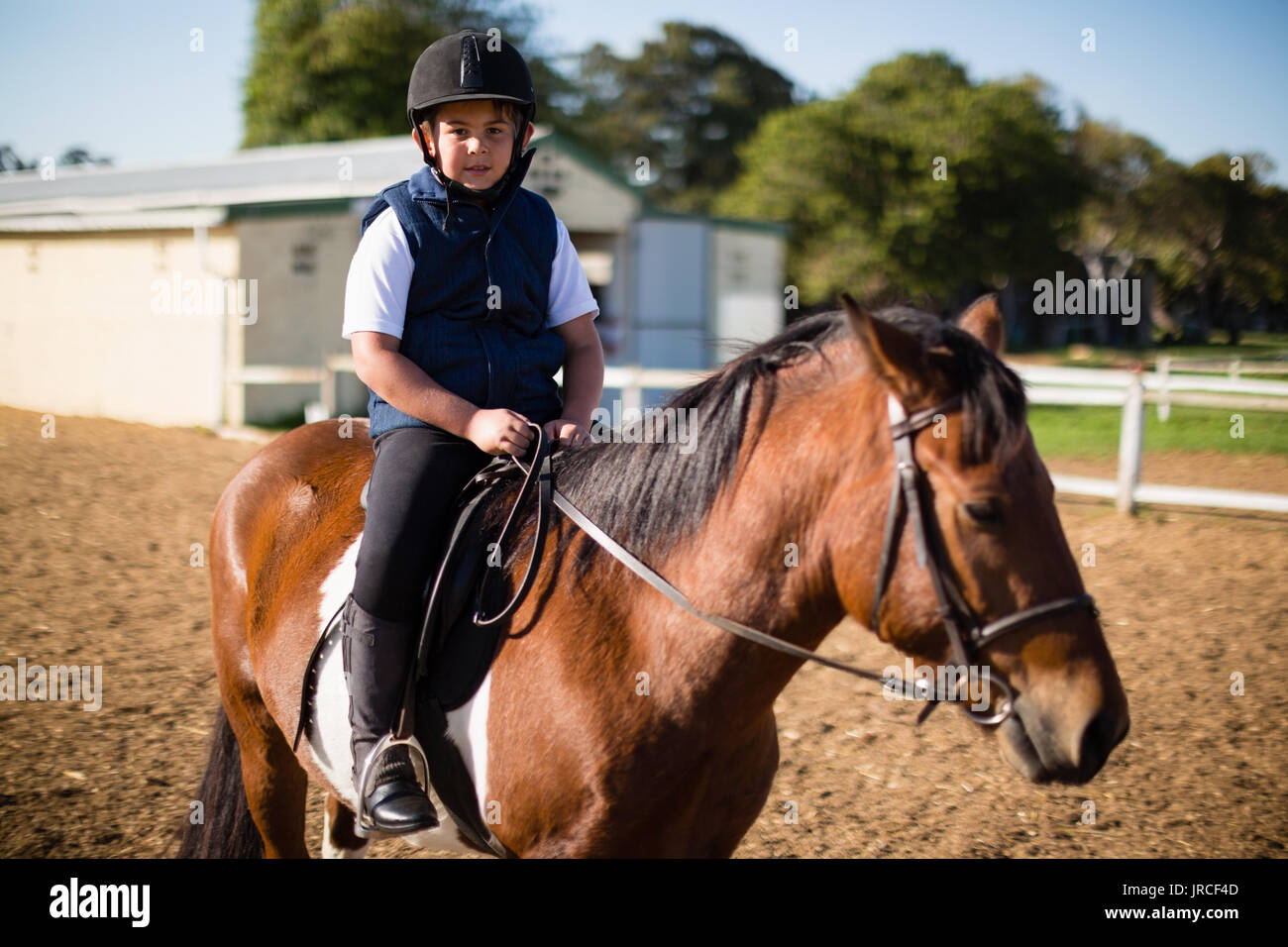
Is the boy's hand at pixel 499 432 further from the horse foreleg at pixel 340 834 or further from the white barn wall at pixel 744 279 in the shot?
the white barn wall at pixel 744 279

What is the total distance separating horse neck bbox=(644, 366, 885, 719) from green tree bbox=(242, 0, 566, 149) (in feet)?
118

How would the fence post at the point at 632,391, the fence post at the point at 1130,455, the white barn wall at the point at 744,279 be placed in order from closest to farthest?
the fence post at the point at 1130,455
the fence post at the point at 632,391
the white barn wall at the point at 744,279

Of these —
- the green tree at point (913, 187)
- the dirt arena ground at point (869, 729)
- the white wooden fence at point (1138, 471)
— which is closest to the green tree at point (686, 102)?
the green tree at point (913, 187)

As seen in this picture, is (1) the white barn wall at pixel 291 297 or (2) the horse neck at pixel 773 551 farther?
(1) the white barn wall at pixel 291 297

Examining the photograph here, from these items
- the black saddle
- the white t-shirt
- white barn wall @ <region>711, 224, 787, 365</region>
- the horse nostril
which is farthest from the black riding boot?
white barn wall @ <region>711, 224, 787, 365</region>

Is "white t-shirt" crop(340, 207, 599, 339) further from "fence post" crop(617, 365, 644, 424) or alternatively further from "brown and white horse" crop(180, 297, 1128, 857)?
"fence post" crop(617, 365, 644, 424)

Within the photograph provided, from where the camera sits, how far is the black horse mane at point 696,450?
89.0 inches

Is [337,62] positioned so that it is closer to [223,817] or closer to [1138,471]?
[1138,471]

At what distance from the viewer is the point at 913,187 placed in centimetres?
3722

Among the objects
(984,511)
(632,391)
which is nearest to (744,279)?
(632,391)

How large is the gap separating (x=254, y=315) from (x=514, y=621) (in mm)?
15751

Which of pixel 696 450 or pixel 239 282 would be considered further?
pixel 239 282

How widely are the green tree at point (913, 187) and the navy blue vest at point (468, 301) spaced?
116ft

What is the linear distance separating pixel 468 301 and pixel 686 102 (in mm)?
64905
